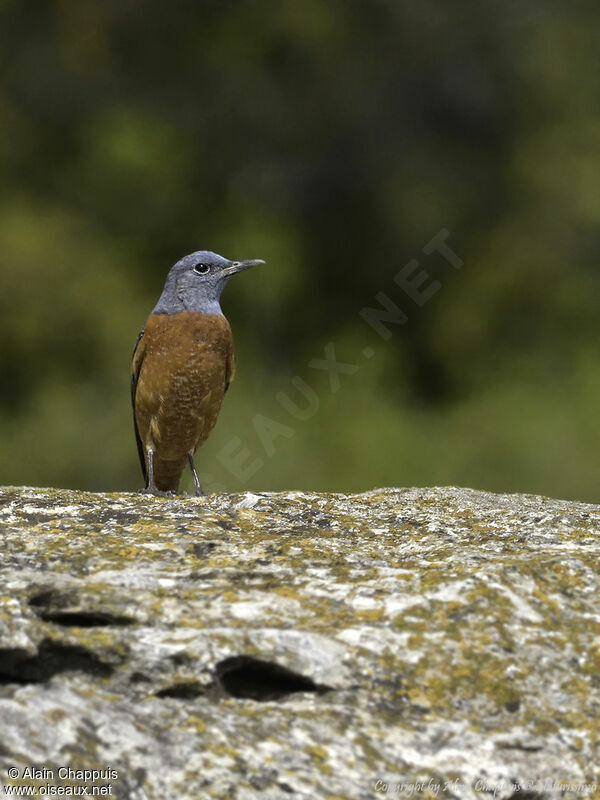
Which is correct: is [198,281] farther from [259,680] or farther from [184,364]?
[259,680]

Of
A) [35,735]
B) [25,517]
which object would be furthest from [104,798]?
[25,517]

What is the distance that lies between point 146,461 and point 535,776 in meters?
4.65

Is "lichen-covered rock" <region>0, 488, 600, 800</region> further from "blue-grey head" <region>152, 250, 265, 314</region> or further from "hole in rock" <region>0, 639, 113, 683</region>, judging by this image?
"blue-grey head" <region>152, 250, 265, 314</region>

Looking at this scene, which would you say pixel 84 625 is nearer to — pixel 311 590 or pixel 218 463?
pixel 311 590

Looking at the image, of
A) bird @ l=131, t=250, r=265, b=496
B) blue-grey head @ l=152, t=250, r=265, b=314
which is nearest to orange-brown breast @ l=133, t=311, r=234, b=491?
bird @ l=131, t=250, r=265, b=496

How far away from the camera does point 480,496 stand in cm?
396

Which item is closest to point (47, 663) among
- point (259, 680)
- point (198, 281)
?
point (259, 680)

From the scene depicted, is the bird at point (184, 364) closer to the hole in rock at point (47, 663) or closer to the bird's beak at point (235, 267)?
the bird's beak at point (235, 267)

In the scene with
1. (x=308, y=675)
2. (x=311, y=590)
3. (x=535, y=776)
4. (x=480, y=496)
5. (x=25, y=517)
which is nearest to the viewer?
(x=535, y=776)

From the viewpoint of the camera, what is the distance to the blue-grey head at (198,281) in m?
5.91

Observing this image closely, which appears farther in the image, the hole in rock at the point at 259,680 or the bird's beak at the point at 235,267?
the bird's beak at the point at 235,267

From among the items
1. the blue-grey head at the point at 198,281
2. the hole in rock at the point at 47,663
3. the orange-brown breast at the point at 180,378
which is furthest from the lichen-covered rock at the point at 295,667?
the blue-grey head at the point at 198,281

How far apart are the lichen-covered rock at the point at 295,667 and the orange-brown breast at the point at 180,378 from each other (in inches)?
108

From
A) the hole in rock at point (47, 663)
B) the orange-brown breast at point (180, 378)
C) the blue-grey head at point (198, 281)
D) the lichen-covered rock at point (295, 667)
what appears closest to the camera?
the lichen-covered rock at point (295, 667)
